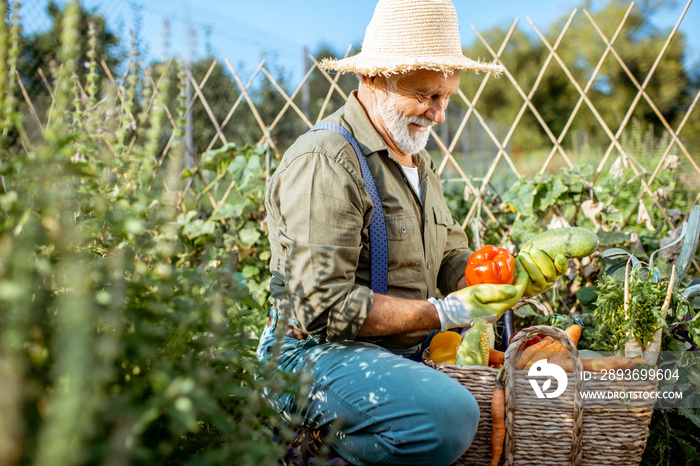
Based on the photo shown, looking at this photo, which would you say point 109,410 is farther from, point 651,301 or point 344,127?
point 651,301

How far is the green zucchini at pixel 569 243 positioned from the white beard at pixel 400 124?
0.57 m

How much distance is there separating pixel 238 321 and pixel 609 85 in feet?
71.6

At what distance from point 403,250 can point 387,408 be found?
52cm

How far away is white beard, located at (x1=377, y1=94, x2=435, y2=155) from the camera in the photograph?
185 cm

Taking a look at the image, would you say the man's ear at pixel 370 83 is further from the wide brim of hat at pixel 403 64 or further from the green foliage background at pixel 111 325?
the green foliage background at pixel 111 325

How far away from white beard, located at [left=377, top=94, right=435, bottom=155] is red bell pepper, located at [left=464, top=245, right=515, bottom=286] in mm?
469

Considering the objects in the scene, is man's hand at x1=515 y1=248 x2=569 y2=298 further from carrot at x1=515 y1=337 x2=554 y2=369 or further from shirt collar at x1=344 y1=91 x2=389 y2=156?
shirt collar at x1=344 y1=91 x2=389 y2=156

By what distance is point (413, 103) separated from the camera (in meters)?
1.83

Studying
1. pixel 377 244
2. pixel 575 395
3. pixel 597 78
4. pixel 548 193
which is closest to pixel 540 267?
pixel 575 395

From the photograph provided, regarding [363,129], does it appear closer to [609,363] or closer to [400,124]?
[400,124]

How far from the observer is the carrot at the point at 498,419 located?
58.7 inches

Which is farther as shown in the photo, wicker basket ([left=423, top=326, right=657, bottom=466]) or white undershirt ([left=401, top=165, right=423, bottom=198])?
white undershirt ([left=401, top=165, right=423, bottom=198])

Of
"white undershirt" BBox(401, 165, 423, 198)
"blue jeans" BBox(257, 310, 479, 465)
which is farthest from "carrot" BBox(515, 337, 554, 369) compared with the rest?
"white undershirt" BBox(401, 165, 423, 198)

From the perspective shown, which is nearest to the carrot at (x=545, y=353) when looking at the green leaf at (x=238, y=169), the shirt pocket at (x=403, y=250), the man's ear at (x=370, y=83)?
the shirt pocket at (x=403, y=250)
